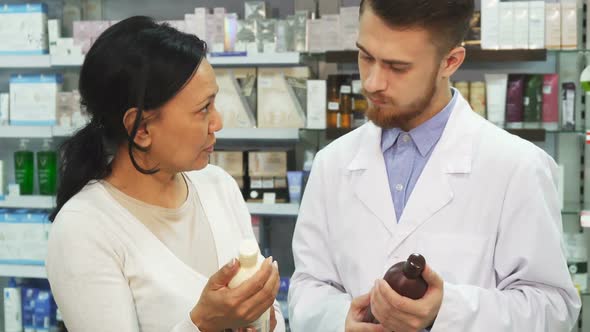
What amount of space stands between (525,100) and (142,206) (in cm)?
245

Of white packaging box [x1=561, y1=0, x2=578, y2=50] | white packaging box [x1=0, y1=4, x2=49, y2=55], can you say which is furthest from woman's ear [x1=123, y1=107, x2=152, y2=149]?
white packaging box [x1=0, y1=4, x2=49, y2=55]

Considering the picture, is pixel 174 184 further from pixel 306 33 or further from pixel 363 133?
pixel 306 33

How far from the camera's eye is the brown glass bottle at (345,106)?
368cm

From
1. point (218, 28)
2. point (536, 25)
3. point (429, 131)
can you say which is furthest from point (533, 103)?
point (429, 131)

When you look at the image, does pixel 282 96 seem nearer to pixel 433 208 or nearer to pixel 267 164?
pixel 267 164

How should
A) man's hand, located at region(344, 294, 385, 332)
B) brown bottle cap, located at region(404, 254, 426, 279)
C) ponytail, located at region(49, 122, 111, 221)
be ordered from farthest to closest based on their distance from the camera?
→ ponytail, located at region(49, 122, 111, 221) → man's hand, located at region(344, 294, 385, 332) → brown bottle cap, located at region(404, 254, 426, 279)

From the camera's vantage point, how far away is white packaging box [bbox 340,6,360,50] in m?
3.61

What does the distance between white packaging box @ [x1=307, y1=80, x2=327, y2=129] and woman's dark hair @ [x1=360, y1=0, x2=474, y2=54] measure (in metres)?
2.03

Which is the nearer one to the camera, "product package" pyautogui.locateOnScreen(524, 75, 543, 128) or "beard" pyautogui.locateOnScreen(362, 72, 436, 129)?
"beard" pyautogui.locateOnScreen(362, 72, 436, 129)

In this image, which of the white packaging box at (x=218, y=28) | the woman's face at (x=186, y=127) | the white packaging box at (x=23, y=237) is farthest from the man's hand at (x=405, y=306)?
the white packaging box at (x=23, y=237)

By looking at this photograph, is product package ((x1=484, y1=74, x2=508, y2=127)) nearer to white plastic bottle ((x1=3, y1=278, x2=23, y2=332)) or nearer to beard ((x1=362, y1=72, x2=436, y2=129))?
beard ((x1=362, y1=72, x2=436, y2=129))

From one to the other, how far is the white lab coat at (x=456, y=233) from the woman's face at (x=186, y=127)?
33 cm

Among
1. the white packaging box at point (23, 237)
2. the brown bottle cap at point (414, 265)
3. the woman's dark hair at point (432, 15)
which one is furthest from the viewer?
the white packaging box at point (23, 237)

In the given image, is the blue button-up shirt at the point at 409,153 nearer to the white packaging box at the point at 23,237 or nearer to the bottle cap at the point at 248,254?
the bottle cap at the point at 248,254
